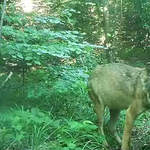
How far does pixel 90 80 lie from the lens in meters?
6.88

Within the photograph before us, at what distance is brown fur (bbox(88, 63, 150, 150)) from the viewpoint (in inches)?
230

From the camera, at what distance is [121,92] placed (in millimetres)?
6379

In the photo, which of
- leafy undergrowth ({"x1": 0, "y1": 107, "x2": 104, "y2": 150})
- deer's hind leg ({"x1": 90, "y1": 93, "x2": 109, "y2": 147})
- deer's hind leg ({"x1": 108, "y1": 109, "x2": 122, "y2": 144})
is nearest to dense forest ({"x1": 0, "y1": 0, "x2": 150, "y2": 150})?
leafy undergrowth ({"x1": 0, "y1": 107, "x2": 104, "y2": 150})

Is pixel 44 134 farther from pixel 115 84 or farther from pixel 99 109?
pixel 115 84

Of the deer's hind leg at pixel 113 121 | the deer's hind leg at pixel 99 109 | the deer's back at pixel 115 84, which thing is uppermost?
the deer's back at pixel 115 84

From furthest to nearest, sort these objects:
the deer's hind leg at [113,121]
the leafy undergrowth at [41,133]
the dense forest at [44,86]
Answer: the deer's hind leg at [113,121] → the dense forest at [44,86] → the leafy undergrowth at [41,133]

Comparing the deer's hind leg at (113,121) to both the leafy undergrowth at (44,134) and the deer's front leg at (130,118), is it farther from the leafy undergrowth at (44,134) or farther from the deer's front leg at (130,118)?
the deer's front leg at (130,118)

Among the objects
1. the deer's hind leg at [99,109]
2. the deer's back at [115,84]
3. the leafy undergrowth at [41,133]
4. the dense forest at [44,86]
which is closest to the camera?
the leafy undergrowth at [41,133]

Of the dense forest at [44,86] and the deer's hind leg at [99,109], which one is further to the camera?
the deer's hind leg at [99,109]

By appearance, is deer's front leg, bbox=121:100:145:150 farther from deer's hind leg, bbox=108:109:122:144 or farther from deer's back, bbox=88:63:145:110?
deer's hind leg, bbox=108:109:122:144

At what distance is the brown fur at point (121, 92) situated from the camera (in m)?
5.83

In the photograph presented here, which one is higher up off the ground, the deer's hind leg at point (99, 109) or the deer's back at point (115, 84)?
the deer's back at point (115, 84)

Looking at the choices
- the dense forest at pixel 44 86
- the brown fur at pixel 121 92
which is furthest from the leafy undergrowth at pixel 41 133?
the brown fur at pixel 121 92

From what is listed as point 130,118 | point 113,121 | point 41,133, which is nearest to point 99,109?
point 113,121
